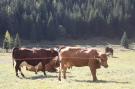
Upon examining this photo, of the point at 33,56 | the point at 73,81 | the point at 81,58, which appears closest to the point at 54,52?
the point at 33,56

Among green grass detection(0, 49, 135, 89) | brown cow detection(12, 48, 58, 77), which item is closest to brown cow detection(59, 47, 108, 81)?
green grass detection(0, 49, 135, 89)

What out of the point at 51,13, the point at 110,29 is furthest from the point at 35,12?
the point at 110,29

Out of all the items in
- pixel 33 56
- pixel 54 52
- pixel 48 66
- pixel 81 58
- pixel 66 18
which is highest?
pixel 66 18

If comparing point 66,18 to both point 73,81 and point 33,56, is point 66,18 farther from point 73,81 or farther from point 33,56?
point 73,81

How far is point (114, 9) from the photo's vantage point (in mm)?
178625

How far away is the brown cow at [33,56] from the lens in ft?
102

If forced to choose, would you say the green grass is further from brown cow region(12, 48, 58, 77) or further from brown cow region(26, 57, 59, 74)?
brown cow region(12, 48, 58, 77)

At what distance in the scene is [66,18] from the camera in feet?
547

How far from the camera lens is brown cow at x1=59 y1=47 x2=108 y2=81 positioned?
26.9 m

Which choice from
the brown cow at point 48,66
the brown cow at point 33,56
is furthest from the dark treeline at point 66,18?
the brown cow at point 33,56

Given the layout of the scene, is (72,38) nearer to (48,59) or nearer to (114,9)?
(114,9)

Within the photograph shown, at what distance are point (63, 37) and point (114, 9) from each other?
32.4 meters

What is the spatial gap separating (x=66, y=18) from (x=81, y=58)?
5518 inches

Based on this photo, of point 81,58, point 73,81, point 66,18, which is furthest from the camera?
point 66,18
